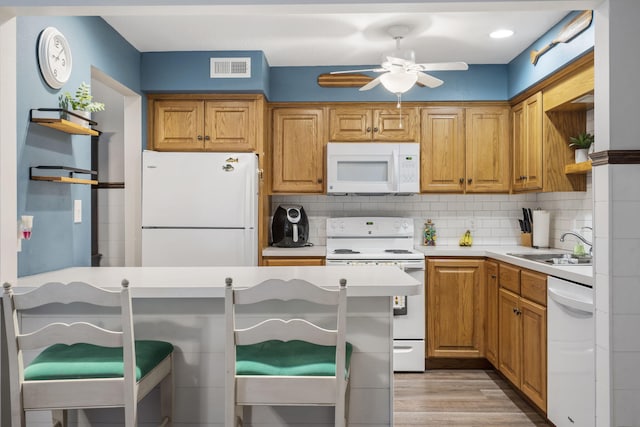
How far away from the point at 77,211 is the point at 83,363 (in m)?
1.25

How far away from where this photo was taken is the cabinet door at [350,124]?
4.19 metres

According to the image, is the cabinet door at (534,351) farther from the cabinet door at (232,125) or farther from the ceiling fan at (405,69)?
the cabinet door at (232,125)

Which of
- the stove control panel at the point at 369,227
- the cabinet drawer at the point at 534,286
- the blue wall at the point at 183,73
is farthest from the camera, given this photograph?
the stove control panel at the point at 369,227

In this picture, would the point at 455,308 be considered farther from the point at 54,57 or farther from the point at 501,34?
the point at 54,57

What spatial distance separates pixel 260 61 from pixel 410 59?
1.20 meters

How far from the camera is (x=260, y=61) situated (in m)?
3.77

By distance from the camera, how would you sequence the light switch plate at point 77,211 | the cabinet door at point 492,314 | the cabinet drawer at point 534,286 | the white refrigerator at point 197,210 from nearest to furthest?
the light switch plate at point 77,211
the cabinet drawer at point 534,286
the white refrigerator at point 197,210
the cabinet door at point 492,314

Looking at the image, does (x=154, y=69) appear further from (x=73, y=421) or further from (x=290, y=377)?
(x=290, y=377)

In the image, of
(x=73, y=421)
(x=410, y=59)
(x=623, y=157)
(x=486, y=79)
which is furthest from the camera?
(x=486, y=79)

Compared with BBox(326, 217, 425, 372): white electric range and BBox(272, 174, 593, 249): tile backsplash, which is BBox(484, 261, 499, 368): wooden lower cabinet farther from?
BBox(272, 174, 593, 249): tile backsplash

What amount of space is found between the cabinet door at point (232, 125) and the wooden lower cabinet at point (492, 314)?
2057 millimetres

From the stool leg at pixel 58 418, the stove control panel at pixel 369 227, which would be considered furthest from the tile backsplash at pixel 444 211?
the stool leg at pixel 58 418

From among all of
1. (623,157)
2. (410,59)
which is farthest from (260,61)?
(623,157)

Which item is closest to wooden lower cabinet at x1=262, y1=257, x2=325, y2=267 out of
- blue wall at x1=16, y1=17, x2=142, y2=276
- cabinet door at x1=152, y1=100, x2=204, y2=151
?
cabinet door at x1=152, y1=100, x2=204, y2=151
